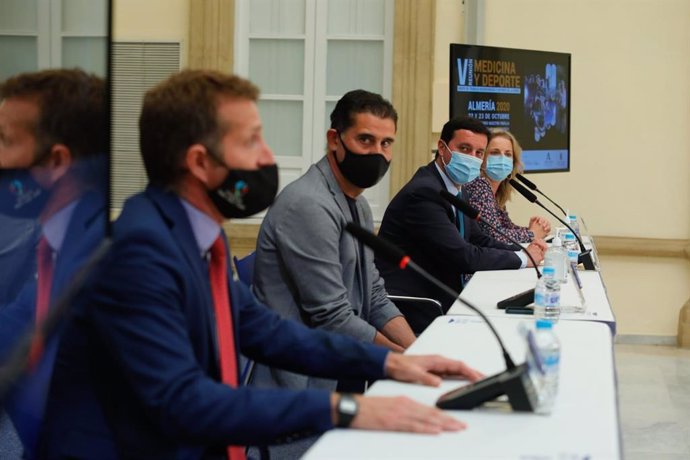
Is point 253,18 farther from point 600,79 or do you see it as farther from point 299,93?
point 600,79

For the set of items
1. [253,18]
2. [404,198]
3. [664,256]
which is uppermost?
[253,18]

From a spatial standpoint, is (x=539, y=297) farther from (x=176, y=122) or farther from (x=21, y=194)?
(x=21, y=194)

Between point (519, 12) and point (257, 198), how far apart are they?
5.77 meters

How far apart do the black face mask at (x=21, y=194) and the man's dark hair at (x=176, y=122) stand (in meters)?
0.47

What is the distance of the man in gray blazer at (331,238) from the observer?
3396 millimetres

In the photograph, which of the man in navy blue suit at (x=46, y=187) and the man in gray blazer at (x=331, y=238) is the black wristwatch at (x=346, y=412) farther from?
the man in gray blazer at (x=331, y=238)

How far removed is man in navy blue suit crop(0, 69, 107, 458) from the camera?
4.85 ft

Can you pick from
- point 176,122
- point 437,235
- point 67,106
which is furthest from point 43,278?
point 437,235

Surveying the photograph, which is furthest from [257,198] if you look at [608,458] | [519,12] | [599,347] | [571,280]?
[519,12]

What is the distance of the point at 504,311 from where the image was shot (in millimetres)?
3607

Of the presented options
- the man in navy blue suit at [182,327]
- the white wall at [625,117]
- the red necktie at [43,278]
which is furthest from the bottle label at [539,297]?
the white wall at [625,117]

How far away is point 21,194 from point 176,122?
1.78 ft

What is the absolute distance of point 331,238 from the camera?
343 cm

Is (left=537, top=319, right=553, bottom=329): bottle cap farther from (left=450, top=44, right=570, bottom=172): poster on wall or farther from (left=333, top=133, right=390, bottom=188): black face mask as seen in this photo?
(left=450, top=44, right=570, bottom=172): poster on wall
